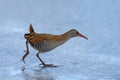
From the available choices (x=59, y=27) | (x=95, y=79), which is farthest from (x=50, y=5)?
(x=95, y=79)

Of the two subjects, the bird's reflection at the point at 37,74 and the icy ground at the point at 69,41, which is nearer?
the bird's reflection at the point at 37,74

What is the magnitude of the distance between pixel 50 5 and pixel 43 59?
12.0 feet

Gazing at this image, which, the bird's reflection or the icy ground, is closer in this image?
the bird's reflection

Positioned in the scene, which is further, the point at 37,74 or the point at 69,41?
the point at 69,41

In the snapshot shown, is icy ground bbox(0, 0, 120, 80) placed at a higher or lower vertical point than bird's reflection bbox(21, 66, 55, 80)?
higher

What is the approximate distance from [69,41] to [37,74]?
1926 mm

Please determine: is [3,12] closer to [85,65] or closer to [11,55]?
[11,55]

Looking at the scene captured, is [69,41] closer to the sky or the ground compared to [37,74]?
closer to the sky

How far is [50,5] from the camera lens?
10047 millimetres

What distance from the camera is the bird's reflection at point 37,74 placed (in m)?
5.55

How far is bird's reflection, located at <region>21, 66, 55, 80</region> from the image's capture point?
5.55m

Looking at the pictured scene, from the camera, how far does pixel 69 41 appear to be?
7559 mm

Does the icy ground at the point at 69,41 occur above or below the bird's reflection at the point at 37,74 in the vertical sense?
above

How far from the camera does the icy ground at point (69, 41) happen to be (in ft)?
19.1
